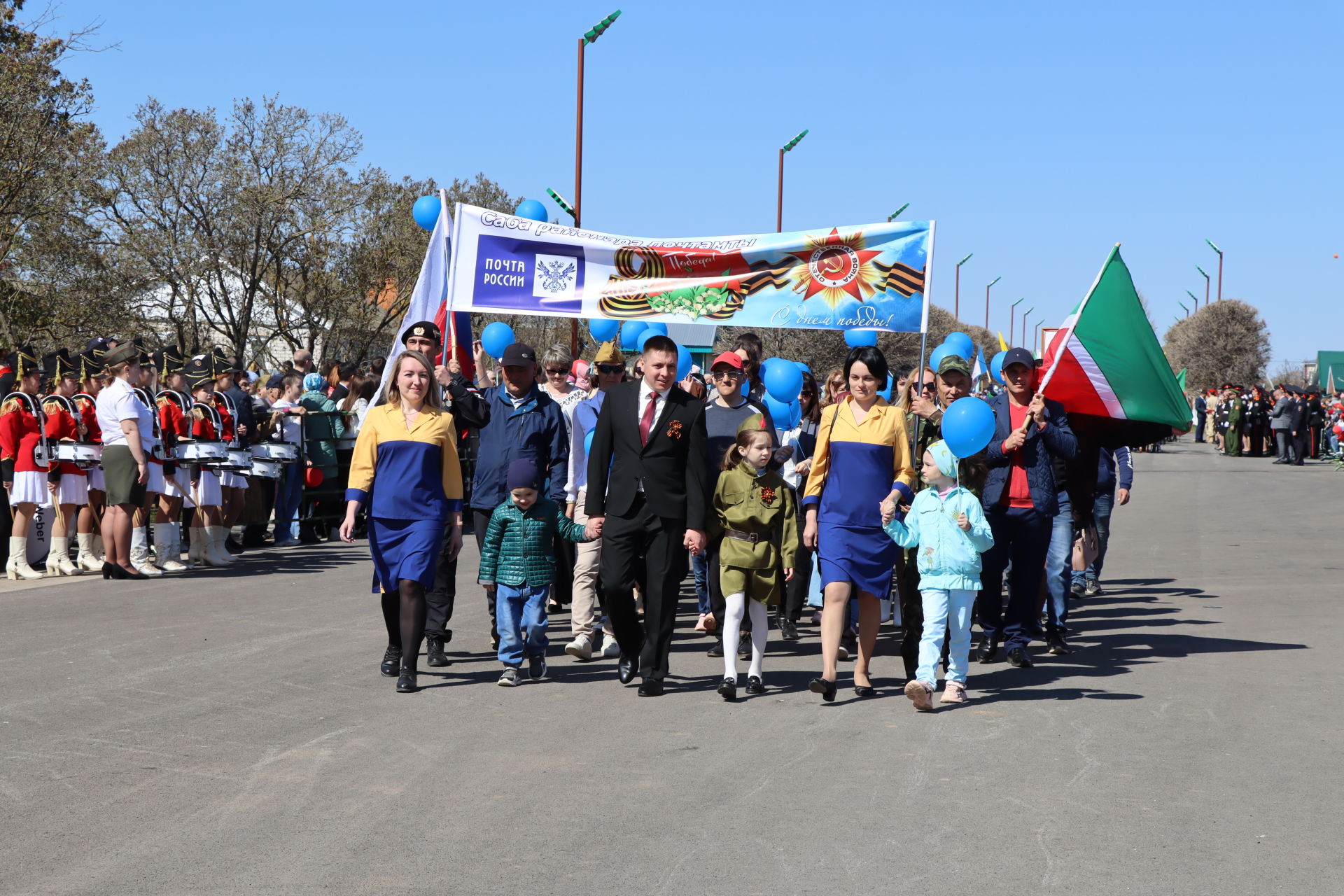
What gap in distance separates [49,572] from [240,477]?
2.23m

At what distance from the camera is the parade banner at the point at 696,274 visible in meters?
9.70

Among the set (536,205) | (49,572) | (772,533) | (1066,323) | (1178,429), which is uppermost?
(536,205)

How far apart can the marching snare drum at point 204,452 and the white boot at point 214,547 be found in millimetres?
761

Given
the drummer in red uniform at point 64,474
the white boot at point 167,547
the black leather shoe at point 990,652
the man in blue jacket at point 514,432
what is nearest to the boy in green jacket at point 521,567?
the man in blue jacket at point 514,432

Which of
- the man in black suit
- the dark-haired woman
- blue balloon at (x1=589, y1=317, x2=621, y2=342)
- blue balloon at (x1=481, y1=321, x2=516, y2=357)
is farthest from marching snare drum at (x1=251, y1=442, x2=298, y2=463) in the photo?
the man in black suit

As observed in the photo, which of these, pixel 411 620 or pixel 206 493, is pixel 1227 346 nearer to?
pixel 206 493

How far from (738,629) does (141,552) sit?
7510mm

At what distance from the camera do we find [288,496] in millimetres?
16203

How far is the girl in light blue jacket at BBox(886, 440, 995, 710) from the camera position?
24.4 ft

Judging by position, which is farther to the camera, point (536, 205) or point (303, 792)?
point (536, 205)

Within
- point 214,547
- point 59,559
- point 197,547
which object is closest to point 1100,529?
point 214,547

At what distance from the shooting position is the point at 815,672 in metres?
8.48

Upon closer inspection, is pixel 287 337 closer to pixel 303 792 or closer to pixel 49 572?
pixel 49 572

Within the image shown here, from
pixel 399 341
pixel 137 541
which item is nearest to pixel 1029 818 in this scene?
pixel 399 341
